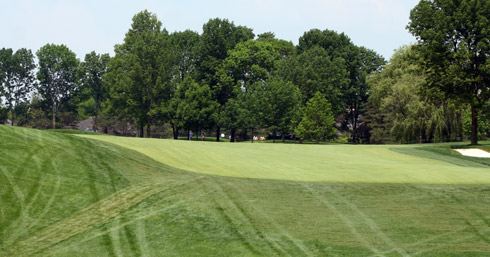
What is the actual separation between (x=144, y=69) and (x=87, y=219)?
6292 centimetres

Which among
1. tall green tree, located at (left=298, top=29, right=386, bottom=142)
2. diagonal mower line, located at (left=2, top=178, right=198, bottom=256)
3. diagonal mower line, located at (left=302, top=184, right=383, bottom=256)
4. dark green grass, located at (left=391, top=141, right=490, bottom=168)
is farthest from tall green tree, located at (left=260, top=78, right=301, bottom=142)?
diagonal mower line, located at (left=2, top=178, right=198, bottom=256)

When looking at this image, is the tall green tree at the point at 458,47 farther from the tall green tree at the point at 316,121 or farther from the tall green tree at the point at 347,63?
the tall green tree at the point at 347,63

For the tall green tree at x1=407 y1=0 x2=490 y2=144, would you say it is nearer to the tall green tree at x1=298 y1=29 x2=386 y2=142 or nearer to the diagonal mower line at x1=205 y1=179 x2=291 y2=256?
the diagonal mower line at x1=205 y1=179 x2=291 y2=256

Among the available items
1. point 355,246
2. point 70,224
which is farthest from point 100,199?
point 355,246

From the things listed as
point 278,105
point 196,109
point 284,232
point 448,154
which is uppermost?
point 278,105

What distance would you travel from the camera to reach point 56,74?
104 m

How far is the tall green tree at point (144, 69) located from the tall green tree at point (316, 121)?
2462cm

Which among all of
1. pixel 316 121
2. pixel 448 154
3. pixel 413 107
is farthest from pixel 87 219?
pixel 316 121

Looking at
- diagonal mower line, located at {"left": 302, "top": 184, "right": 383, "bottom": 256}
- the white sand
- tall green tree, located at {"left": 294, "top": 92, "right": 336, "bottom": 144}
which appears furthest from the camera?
tall green tree, located at {"left": 294, "top": 92, "right": 336, "bottom": 144}

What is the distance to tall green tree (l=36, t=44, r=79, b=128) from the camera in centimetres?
10188

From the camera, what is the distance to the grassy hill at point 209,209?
9.83 m

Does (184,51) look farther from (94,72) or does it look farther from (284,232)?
(284,232)

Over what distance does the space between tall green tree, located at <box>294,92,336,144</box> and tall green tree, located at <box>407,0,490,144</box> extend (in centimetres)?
2360

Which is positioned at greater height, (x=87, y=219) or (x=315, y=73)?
(x=315, y=73)
